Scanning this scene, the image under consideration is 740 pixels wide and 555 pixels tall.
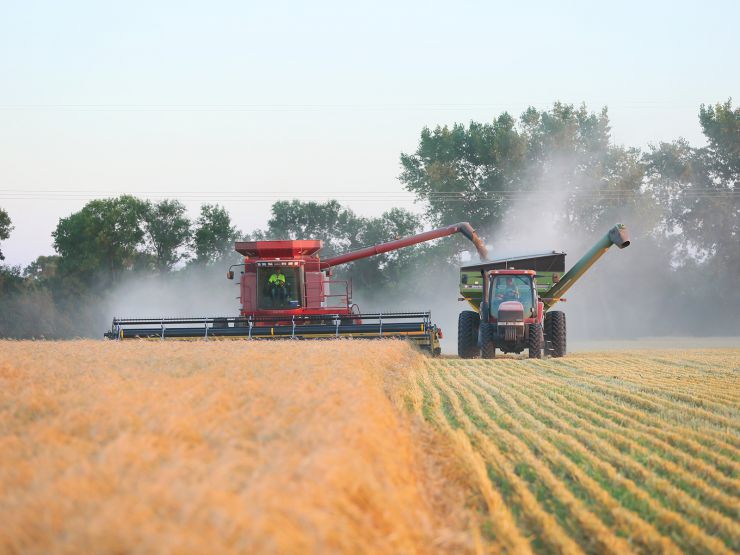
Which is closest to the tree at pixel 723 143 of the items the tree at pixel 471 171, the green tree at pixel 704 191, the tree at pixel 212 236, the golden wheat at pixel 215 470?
the green tree at pixel 704 191

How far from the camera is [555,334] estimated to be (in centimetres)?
2345

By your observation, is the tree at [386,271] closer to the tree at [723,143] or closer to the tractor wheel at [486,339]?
the tree at [723,143]

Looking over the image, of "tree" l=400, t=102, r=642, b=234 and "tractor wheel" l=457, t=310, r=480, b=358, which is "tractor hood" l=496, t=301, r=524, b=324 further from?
"tree" l=400, t=102, r=642, b=234

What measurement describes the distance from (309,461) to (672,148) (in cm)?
5671

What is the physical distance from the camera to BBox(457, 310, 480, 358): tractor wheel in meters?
23.7

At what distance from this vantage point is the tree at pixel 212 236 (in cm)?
5822

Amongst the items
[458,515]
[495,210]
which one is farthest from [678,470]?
[495,210]

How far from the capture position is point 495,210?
54656 millimetres

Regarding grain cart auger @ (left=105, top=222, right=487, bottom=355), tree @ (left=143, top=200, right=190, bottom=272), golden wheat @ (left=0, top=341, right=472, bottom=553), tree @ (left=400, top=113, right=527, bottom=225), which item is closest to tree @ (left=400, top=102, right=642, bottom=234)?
tree @ (left=400, top=113, right=527, bottom=225)

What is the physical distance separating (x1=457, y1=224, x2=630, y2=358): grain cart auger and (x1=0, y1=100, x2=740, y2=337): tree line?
2940 cm

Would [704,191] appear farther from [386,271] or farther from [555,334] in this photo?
[555,334]

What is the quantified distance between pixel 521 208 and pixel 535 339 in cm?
3309

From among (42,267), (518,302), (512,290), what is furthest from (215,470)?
(42,267)

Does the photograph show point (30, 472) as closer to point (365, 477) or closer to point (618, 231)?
point (365, 477)
